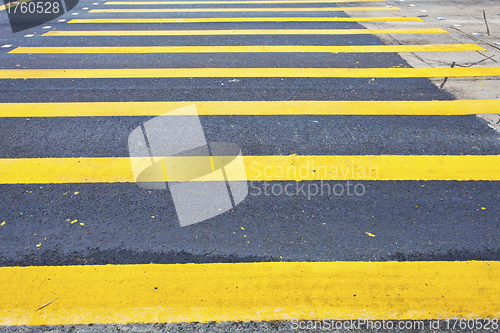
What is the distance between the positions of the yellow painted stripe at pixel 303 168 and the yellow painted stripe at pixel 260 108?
3.61ft

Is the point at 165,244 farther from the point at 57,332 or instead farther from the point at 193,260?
the point at 57,332

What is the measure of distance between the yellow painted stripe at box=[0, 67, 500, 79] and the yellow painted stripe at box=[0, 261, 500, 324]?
13.2 ft

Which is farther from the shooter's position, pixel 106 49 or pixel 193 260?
pixel 106 49

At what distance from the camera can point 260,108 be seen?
493cm

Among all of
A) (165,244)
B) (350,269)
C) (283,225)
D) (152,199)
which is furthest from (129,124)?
(350,269)

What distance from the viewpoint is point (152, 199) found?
3.34 metres

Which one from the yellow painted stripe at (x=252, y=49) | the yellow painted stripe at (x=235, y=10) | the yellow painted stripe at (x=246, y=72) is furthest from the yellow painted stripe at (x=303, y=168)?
the yellow painted stripe at (x=235, y=10)

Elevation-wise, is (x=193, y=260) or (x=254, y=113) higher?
(x=254, y=113)

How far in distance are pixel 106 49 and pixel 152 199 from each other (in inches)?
204

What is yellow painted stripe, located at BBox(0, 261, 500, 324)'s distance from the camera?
7.70 feet

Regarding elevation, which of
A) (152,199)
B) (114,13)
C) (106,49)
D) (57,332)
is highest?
(114,13)

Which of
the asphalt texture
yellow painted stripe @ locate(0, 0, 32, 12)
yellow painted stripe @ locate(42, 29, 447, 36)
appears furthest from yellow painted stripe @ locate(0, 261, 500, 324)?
yellow painted stripe @ locate(0, 0, 32, 12)

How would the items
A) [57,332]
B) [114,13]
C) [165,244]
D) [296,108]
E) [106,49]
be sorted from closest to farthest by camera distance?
[57,332], [165,244], [296,108], [106,49], [114,13]

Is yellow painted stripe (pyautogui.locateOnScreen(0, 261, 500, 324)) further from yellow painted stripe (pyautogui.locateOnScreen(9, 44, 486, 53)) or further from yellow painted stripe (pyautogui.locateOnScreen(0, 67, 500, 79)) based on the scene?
yellow painted stripe (pyautogui.locateOnScreen(9, 44, 486, 53))
